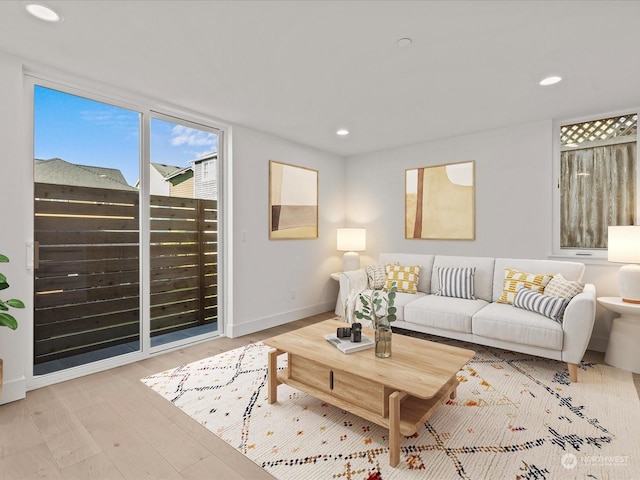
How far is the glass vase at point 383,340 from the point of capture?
2.13 meters

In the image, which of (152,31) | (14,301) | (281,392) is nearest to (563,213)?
(281,392)

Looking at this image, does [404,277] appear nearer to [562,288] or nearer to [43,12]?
[562,288]

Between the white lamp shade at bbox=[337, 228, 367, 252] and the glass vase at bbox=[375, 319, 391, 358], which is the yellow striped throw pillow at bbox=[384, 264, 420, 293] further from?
the glass vase at bbox=[375, 319, 391, 358]

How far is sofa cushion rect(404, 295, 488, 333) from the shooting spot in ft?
10.4

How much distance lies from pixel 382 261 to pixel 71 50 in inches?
145

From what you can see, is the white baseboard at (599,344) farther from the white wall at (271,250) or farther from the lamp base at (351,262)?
the white wall at (271,250)

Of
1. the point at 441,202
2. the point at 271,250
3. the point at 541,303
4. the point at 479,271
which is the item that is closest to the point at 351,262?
the point at 271,250

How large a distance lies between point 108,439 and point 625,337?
391 cm

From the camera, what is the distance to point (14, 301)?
7.16 feet

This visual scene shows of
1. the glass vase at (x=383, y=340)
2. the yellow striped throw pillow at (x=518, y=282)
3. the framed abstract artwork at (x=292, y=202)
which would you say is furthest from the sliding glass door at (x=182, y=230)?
the yellow striped throw pillow at (x=518, y=282)

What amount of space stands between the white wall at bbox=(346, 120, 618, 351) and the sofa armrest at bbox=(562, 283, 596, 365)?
3.39ft

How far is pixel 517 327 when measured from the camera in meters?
2.84

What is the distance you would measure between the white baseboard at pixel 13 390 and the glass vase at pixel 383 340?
2.49m

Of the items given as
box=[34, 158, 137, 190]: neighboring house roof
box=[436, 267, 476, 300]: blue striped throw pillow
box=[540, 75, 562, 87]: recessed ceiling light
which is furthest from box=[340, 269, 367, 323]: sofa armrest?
box=[540, 75, 562, 87]: recessed ceiling light
